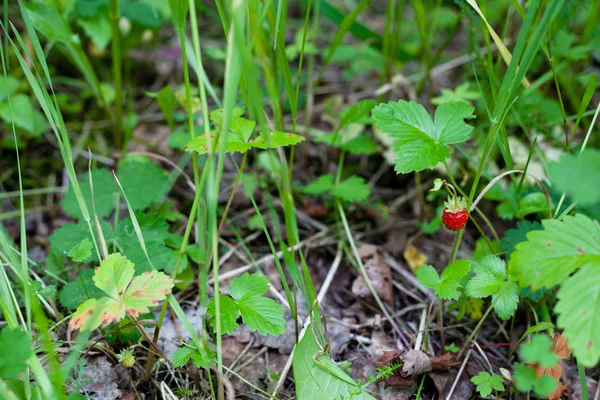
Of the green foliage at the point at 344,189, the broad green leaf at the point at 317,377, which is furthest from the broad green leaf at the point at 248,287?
the green foliage at the point at 344,189

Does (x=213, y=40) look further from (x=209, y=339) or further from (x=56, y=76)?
(x=209, y=339)

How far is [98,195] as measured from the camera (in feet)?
5.88

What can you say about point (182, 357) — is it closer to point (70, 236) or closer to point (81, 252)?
point (81, 252)

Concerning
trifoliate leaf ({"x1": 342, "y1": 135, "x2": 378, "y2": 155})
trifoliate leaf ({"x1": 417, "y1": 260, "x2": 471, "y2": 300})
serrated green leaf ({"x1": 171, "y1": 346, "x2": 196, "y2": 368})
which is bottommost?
serrated green leaf ({"x1": 171, "y1": 346, "x2": 196, "y2": 368})

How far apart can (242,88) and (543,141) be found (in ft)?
4.18

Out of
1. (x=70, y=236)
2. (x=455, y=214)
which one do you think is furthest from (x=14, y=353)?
(x=455, y=214)

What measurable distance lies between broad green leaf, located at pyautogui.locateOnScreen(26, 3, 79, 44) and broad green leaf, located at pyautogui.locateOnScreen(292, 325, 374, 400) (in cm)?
134

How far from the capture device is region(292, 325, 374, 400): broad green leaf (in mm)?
1283

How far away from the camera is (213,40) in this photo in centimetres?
276

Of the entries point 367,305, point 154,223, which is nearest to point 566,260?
point 367,305

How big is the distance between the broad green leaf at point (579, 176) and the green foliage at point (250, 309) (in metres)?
0.72

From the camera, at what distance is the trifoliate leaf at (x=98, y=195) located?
1.71 m

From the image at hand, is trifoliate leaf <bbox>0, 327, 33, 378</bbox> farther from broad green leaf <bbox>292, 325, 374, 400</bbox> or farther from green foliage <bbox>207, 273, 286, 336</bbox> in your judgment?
broad green leaf <bbox>292, 325, 374, 400</bbox>

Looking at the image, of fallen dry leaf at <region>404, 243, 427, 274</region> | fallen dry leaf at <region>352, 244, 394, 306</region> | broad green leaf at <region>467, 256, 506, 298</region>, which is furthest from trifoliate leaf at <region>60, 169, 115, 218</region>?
broad green leaf at <region>467, 256, 506, 298</region>
